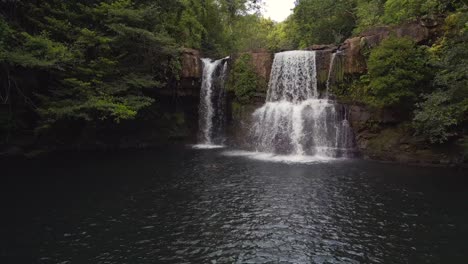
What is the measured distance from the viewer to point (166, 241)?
8359 mm

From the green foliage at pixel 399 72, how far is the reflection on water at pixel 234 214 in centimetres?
368

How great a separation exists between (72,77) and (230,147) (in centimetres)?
1146

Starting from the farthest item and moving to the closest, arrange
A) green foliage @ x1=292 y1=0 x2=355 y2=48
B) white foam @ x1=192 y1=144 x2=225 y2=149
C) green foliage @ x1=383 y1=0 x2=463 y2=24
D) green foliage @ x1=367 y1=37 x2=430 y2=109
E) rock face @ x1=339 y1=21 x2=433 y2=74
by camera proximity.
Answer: green foliage @ x1=292 y1=0 x2=355 y2=48, white foam @ x1=192 y1=144 x2=225 y2=149, green foliage @ x1=383 y1=0 x2=463 y2=24, rock face @ x1=339 y1=21 x2=433 y2=74, green foliage @ x1=367 y1=37 x2=430 y2=109

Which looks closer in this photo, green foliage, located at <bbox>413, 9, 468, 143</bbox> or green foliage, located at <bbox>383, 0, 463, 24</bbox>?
green foliage, located at <bbox>413, 9, 468, 143</bbox>

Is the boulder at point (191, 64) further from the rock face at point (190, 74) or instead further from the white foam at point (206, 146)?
the white foam at point (206, 146)

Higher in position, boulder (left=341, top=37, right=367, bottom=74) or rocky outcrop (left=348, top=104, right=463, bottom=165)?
boulder (left=341, top=37, right=367, bottom=74)

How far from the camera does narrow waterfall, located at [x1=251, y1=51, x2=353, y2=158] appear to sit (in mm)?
20203

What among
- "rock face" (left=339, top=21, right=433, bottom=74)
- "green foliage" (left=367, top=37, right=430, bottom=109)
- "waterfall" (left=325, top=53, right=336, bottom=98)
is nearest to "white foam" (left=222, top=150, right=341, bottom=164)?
"green foliage" (left=367, top=37, right=430, bottom=109)

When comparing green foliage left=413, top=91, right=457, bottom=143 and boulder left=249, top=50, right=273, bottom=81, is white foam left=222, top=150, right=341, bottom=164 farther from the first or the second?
boulder left=249, top=50, right=273, bottom=81

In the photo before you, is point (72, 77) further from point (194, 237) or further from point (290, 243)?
point (290, 243)

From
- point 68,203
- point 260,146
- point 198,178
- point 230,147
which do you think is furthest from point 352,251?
point 230,147

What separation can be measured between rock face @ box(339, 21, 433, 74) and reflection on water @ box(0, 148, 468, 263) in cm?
733

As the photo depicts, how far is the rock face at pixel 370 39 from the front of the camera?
1809 cm

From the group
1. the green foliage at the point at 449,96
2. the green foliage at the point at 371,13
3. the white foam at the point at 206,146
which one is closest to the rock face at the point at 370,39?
the green foliage at the point at 449,96
